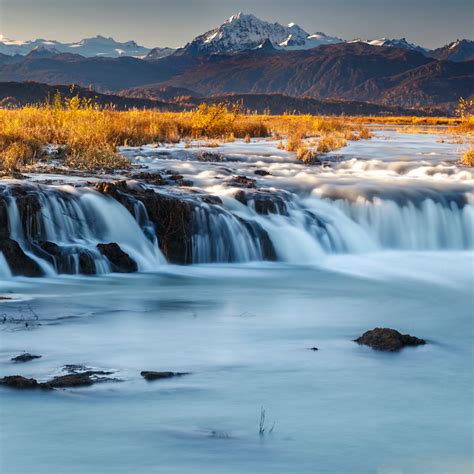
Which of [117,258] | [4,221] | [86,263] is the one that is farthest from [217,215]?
[4,221]

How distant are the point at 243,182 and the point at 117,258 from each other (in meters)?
5.15

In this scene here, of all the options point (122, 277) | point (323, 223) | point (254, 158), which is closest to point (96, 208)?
point (122, 277)

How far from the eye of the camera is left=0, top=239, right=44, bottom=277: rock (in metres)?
11.0

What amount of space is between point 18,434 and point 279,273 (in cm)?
744

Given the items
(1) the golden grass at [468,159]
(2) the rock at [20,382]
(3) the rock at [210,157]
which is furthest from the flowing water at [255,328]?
(1) the golden grass at [468,159]

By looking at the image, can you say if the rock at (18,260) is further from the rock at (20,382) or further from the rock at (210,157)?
the rock at (210,157)

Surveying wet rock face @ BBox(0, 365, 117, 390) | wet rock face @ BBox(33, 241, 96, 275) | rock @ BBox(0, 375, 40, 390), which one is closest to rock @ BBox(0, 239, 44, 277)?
wet rock face @ BBox(33, 241, 96, 275)

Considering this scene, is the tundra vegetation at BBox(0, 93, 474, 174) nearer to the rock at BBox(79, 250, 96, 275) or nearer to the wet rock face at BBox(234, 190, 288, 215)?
the wet rock face at BBox(234, 190, 288, 215)

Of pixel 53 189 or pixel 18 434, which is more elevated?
pixel 53 189

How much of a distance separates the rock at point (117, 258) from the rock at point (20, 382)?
17.7 ft

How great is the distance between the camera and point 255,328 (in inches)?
352

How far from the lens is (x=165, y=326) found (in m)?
8.83

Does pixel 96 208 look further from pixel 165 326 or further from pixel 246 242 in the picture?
pixel 165 326

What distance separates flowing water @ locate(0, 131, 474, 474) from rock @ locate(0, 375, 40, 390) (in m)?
0.13
